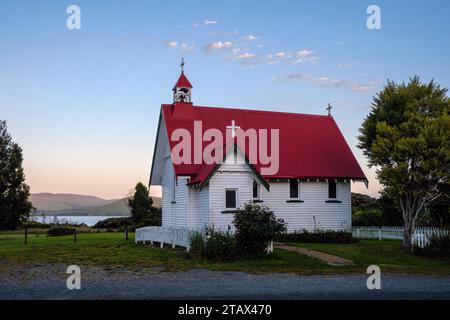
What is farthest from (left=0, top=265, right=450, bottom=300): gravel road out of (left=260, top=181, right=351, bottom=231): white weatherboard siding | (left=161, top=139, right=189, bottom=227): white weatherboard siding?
(left=260, top=181, right=351, bottom=231): white weatherboard siding

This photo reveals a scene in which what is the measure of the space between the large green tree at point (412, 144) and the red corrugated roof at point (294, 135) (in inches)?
209

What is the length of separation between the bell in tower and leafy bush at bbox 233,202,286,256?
48.7ft

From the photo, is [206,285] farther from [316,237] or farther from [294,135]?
[294,135]

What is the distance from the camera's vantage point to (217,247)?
21.9 m

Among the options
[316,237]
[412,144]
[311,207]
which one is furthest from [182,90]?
[412,144]

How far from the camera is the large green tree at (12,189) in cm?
6512

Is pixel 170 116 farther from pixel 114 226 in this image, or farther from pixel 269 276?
pixel 114 226

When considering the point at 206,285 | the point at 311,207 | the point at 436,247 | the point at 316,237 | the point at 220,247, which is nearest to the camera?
the point at 206,285

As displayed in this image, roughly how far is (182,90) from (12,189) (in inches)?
1605

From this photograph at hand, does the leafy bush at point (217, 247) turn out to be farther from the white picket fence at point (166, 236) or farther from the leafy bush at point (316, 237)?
the leafy bush at point (316, 237)

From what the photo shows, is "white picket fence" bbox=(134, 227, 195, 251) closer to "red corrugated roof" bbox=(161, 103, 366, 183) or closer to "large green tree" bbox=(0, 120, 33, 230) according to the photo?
"red corrugated roof" bbox=(161, 103, 366, 183)

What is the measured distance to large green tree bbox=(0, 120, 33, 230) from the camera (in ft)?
214

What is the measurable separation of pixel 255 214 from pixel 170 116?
1383cm

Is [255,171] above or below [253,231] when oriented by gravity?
above
